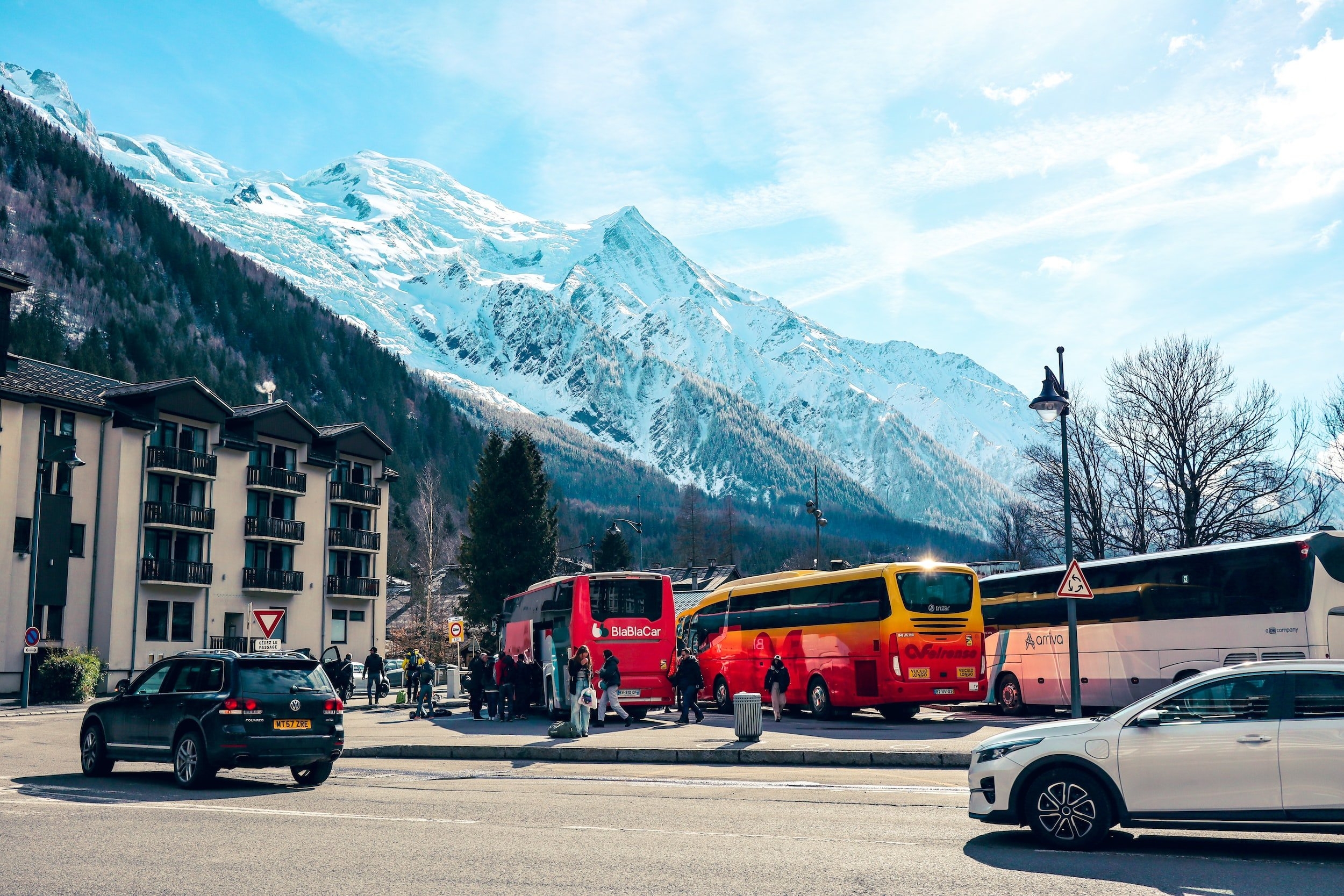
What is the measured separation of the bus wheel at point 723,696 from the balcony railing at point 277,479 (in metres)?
33.6

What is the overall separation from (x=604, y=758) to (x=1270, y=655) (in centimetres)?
1284

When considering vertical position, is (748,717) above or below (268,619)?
below

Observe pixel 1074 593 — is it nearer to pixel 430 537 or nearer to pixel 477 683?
pixel 477 683

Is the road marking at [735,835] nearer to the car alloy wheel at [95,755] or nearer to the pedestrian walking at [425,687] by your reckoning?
the car alloy wheel at [95,755]

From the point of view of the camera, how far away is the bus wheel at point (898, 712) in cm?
2752

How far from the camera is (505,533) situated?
66.4m

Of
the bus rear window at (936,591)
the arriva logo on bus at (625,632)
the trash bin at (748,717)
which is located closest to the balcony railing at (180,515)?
the arriva logo on bus at (625,632)

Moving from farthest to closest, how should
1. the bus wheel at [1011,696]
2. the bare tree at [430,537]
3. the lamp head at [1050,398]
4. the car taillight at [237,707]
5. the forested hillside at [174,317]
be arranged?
the forested hillside at [174,317] < the bare tree at [430,537] < the bus wheel at [1011,696] < the lamp head at [1050,398] < the car taillight at [237,707]

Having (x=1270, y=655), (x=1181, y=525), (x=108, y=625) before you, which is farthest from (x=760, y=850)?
(x=108, y=625)

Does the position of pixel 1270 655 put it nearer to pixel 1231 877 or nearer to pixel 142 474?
pixel 1231 877

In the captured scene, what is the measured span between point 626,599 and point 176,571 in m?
32.0

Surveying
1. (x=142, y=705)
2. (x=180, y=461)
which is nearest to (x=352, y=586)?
(x=180, y=461)

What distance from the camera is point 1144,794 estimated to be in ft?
30.9

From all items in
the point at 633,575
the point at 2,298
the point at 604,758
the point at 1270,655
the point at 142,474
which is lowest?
the point at 604,758
